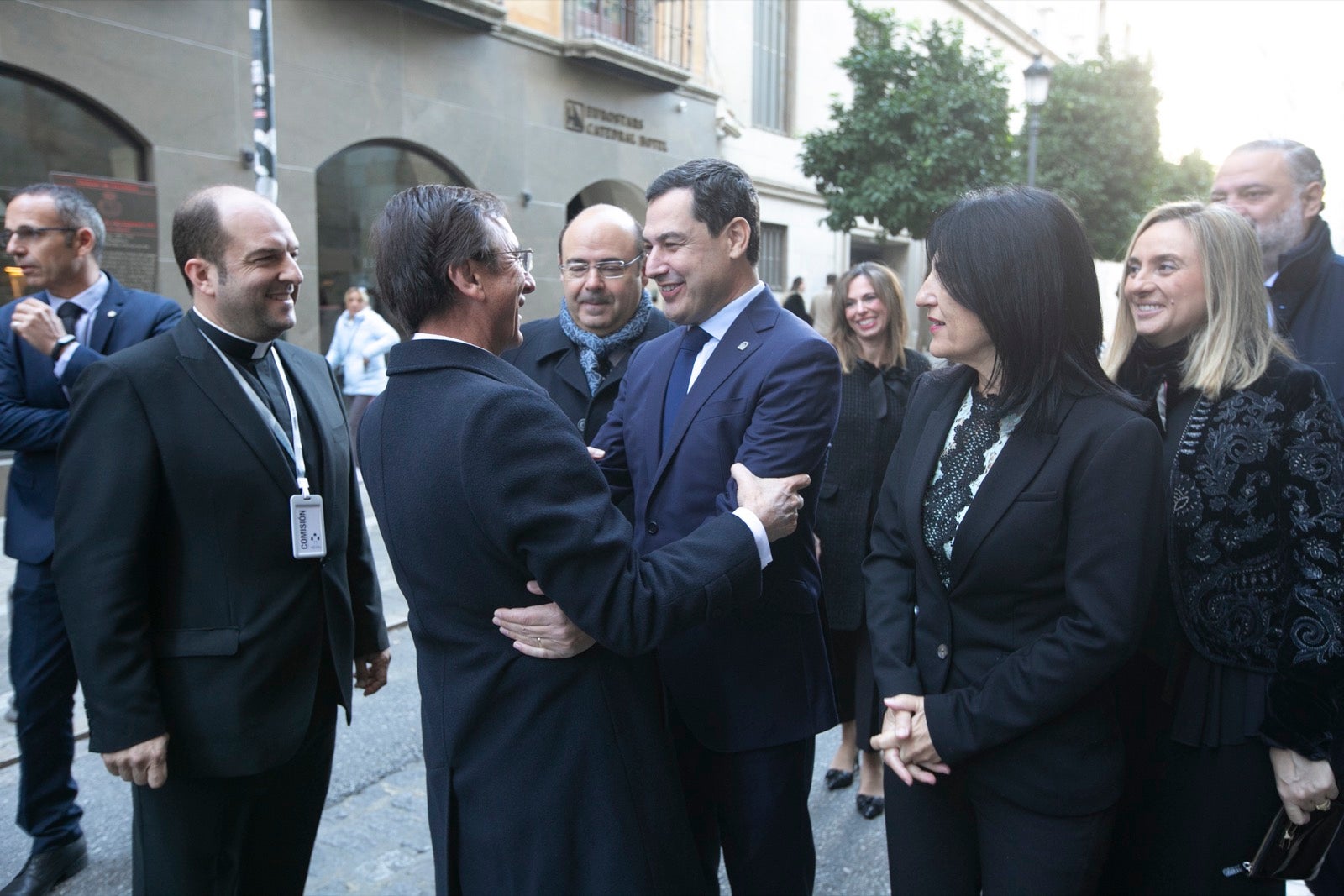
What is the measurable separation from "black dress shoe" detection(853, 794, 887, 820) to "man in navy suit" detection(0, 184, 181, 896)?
2.83 m

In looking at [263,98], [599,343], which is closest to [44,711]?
[599,343]

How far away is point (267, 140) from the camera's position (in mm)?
6836

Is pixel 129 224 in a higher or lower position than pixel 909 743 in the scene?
higher

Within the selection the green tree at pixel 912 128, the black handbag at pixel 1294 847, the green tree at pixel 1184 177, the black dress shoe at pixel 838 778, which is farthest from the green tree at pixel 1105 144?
the black handbag at pixel 1294 847

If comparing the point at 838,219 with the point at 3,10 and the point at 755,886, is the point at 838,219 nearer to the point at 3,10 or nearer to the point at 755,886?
the point at 3,10

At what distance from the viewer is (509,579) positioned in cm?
176

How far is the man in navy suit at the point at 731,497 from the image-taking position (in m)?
2.29

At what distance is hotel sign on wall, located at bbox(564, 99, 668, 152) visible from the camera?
45.1ft

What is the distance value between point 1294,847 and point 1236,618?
48 centimetres

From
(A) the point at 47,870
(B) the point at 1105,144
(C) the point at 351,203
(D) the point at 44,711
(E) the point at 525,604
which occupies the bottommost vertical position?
(A) the point at 47,870

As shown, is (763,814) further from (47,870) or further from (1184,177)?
(1184,177)

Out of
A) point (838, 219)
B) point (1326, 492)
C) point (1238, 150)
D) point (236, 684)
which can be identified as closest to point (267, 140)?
point (236, 684)

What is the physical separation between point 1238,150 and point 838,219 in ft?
43.0

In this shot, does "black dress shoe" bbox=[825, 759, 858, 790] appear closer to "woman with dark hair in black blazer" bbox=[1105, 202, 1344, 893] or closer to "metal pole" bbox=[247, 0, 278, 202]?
"woman with dark hair in black blazer" bbox=[1105, 202, 1344, 893]
